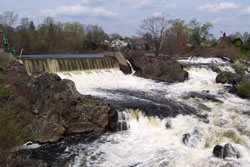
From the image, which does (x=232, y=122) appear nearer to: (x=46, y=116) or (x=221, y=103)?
(x=221, y=103)

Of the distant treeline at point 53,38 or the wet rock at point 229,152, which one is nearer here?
the wet rock at point 229,152

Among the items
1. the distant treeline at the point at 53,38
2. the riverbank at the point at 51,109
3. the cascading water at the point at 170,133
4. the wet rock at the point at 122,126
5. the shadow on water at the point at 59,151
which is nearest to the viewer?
the shadow on water at the point at 59,151

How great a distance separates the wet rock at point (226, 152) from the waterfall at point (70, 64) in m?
14.5

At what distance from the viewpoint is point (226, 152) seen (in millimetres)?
8211

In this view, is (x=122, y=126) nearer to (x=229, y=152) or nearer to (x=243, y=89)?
(x=229, y=152)

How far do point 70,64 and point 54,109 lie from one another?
10.8 metres

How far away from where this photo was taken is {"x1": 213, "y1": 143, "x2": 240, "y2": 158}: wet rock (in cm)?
821

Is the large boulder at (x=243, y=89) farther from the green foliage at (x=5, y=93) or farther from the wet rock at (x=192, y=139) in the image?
the green foliage at (x=5, y=93)

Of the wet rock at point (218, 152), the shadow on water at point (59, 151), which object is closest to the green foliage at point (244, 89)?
the wet rock at point (218, 152)

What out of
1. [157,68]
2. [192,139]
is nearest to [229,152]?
[192,139]

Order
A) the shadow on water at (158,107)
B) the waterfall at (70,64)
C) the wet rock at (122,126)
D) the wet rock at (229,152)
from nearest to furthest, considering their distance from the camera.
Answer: the wet rock at (229,152)
the wet rock at (122,126)
the shadow on water at (158,107)
the waterfall at (70,64)

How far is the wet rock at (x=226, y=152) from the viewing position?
8.21 m

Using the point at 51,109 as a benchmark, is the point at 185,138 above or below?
below

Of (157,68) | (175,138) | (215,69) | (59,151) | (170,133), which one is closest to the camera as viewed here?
(59,151)
